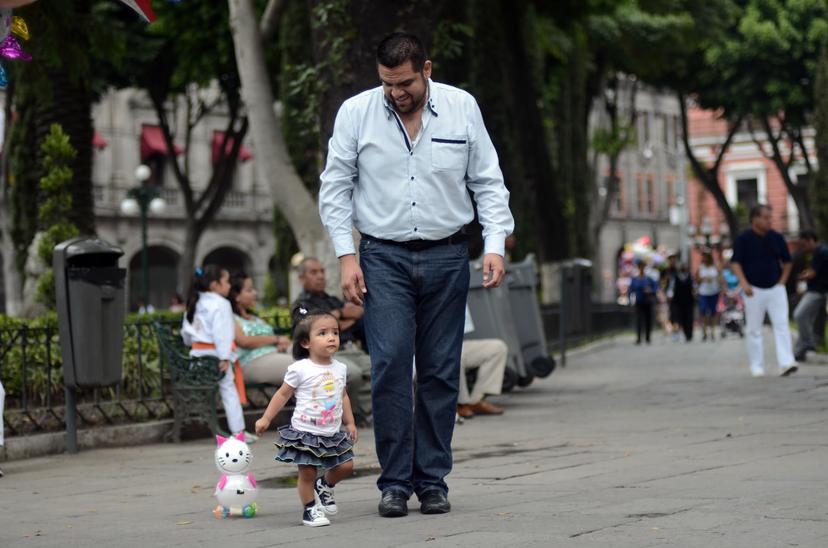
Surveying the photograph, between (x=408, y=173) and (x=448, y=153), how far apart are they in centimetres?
20

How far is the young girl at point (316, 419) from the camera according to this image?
21.9ft

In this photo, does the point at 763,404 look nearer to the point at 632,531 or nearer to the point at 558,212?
the point at 632,531

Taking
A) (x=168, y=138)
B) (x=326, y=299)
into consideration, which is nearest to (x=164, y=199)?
(x=168, y=138)

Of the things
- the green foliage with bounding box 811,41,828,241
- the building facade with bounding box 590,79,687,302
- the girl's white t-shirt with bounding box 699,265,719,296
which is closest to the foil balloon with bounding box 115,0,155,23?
the girl's white t-shirt with bounding box 699,265,719,296

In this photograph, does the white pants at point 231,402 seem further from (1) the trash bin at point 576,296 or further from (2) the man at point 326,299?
(1) the trash bin at point 576,296

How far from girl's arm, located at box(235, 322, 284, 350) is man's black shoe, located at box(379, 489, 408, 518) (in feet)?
18.2

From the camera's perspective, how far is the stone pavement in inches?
238

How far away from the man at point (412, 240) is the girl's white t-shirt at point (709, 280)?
23765mm

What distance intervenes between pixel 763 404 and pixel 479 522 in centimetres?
718

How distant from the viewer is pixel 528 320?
1534cm

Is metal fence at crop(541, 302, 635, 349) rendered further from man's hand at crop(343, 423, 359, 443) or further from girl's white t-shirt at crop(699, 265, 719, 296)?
man's hand at crop(343, 423, 359, 443)

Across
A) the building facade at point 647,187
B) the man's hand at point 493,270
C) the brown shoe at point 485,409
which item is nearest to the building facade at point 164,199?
the building facade at point 647,187

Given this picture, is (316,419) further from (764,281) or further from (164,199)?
(164,199)

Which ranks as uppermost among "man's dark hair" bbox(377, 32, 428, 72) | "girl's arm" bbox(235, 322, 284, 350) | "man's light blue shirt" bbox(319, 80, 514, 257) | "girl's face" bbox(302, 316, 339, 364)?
"man's dark hair" bbox(377, 32, 428, 72)
